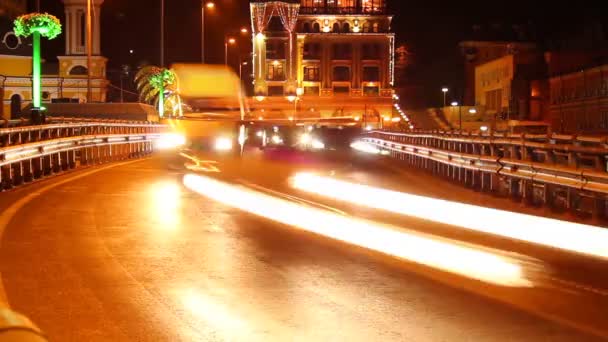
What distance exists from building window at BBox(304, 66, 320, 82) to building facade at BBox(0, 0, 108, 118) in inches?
1276

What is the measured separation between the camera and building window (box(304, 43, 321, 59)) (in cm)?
12175

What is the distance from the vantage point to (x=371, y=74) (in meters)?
124

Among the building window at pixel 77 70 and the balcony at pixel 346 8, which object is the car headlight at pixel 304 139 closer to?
the building window at pixel 77 70

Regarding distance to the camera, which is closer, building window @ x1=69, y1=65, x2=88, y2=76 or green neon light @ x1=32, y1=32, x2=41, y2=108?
green neon light @ x1=32, y1=32, x2=41, y2=108

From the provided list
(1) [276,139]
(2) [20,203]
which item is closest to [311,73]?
(1) [276,139]

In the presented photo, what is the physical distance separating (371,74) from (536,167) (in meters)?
108

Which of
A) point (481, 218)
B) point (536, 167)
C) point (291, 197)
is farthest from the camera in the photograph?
point (291, 197)

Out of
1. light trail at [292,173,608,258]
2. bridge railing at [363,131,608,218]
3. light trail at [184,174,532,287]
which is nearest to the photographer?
light trail at [184,174,532,287]

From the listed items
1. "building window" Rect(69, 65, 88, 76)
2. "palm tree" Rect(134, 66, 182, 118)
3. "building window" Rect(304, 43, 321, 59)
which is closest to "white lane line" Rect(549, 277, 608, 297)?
"palm tree" Rect(134, 66, 182, 118)

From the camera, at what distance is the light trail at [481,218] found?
41.2 ft

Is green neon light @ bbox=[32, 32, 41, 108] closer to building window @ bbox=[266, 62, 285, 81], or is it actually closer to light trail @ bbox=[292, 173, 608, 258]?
light trail @ bbox=[292, 173, 608, 258]

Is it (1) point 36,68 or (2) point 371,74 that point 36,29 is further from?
(2) point 371,74

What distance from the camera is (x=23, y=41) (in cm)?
9969

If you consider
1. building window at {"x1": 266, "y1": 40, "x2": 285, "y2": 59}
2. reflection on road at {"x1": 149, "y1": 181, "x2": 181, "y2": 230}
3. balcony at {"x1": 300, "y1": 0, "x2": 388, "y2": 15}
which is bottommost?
reflection on road at {"x1": 149, "y1": 181, "x2": 181, "y2": 230}
